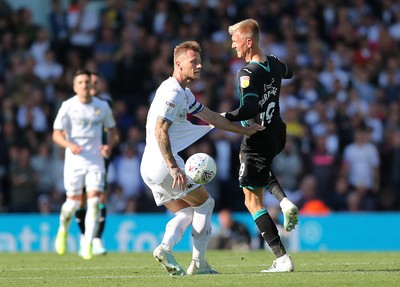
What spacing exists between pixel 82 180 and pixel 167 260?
17.5 feet

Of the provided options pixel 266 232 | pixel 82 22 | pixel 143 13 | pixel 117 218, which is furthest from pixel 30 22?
pixel 266 232

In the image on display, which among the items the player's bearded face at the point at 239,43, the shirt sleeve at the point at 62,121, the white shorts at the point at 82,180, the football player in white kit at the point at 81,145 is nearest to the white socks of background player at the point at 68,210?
the football player in white kit at the point at 81,145

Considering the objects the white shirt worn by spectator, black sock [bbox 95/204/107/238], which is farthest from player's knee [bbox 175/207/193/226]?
the white shirt worn by spectator

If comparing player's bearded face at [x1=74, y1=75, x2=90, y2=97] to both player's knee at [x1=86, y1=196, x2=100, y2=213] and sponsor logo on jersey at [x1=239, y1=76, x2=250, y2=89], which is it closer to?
player's knee at [x1=86, y1=196, x2=100, y2=213]

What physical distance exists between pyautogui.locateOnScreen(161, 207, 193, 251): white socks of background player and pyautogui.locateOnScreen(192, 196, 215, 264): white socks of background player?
8cm

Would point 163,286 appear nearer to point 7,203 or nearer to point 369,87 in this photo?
point 7,203

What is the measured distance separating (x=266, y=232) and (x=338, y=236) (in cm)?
926

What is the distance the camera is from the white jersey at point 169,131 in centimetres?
978

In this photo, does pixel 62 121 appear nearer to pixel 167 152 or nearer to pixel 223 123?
pixel 223 123

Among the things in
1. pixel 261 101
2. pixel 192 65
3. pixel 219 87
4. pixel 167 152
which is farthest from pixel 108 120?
pixel 219 87

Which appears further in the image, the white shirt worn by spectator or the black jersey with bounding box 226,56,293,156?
the white shirt worn by spectator

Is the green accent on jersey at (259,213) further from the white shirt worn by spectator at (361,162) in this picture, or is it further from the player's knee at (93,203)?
the white shirt worn by spectator at (361,162)

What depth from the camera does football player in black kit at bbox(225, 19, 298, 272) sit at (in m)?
10.5

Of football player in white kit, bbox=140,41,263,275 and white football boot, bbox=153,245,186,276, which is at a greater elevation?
football player in white kit, bbox=140,41,263,275
